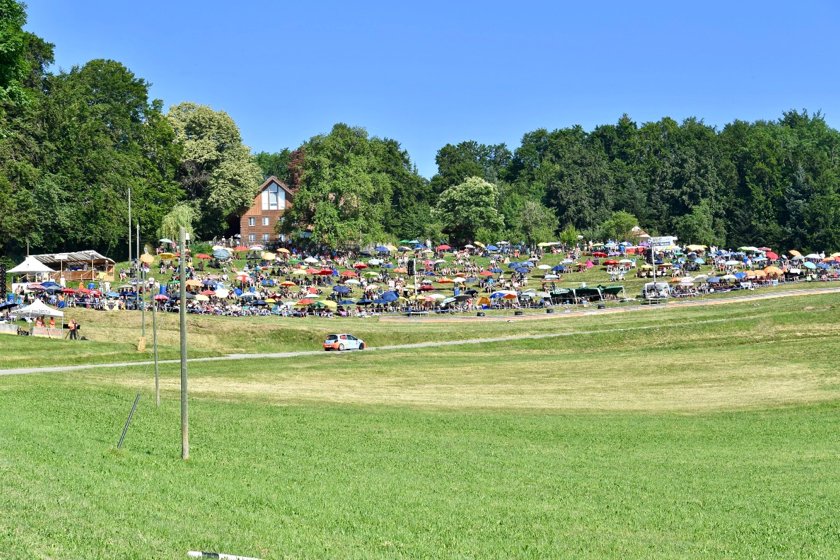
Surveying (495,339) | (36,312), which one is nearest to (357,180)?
(495,339)

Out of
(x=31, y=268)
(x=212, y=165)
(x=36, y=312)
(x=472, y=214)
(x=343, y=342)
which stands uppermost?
(x=212, y=165)

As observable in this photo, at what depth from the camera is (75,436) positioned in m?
24.3

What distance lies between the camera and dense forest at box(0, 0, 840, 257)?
88.9 meters

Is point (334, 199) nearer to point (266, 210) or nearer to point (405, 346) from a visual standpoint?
point (266, 210)

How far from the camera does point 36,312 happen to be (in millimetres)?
59469

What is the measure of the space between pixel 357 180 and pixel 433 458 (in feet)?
287

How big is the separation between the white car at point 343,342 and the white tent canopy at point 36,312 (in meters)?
17.6

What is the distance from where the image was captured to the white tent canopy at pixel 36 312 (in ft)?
195

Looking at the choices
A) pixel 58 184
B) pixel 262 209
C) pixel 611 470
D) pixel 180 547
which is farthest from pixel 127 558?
pixel 262 209

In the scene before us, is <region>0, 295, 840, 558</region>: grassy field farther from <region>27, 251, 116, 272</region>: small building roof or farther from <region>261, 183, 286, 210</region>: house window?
<region>261, 183, 286, 210</region>: house window

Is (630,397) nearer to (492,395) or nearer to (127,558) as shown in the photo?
(492,395)

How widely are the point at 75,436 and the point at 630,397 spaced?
24.4m

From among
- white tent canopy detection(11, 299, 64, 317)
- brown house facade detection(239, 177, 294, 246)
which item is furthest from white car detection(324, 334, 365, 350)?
brown house facade detection(239, 177, 294, 246)

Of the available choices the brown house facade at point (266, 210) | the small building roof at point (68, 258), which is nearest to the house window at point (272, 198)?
Answer: the brown house facade at point (266, 210)
